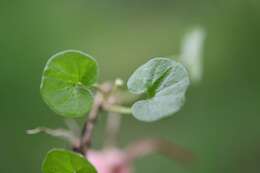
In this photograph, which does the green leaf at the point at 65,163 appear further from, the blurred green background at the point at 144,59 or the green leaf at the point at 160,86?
the blurred green background at the point at 144,59

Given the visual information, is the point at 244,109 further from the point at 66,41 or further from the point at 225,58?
the point at 66,41

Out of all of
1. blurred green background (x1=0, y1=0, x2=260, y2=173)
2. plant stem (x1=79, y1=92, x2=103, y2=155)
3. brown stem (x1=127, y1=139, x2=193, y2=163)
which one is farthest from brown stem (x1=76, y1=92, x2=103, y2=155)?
blurred green background (x1=0, y1=0, x2=260, y2=173)

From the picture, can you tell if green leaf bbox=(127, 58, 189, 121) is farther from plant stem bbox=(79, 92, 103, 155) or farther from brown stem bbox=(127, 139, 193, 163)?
brown stem bbox=(127, 139, 193, 163)

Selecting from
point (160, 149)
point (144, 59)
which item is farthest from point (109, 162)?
point (144, 59)

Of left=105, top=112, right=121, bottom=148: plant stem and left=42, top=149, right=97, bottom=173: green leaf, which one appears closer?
left=42, top=149, right=97, bottom=173: green leaf

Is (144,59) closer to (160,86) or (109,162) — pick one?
(109,162)

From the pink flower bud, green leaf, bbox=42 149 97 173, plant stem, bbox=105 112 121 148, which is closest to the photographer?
green leaf, bbox=42 149 97 173
